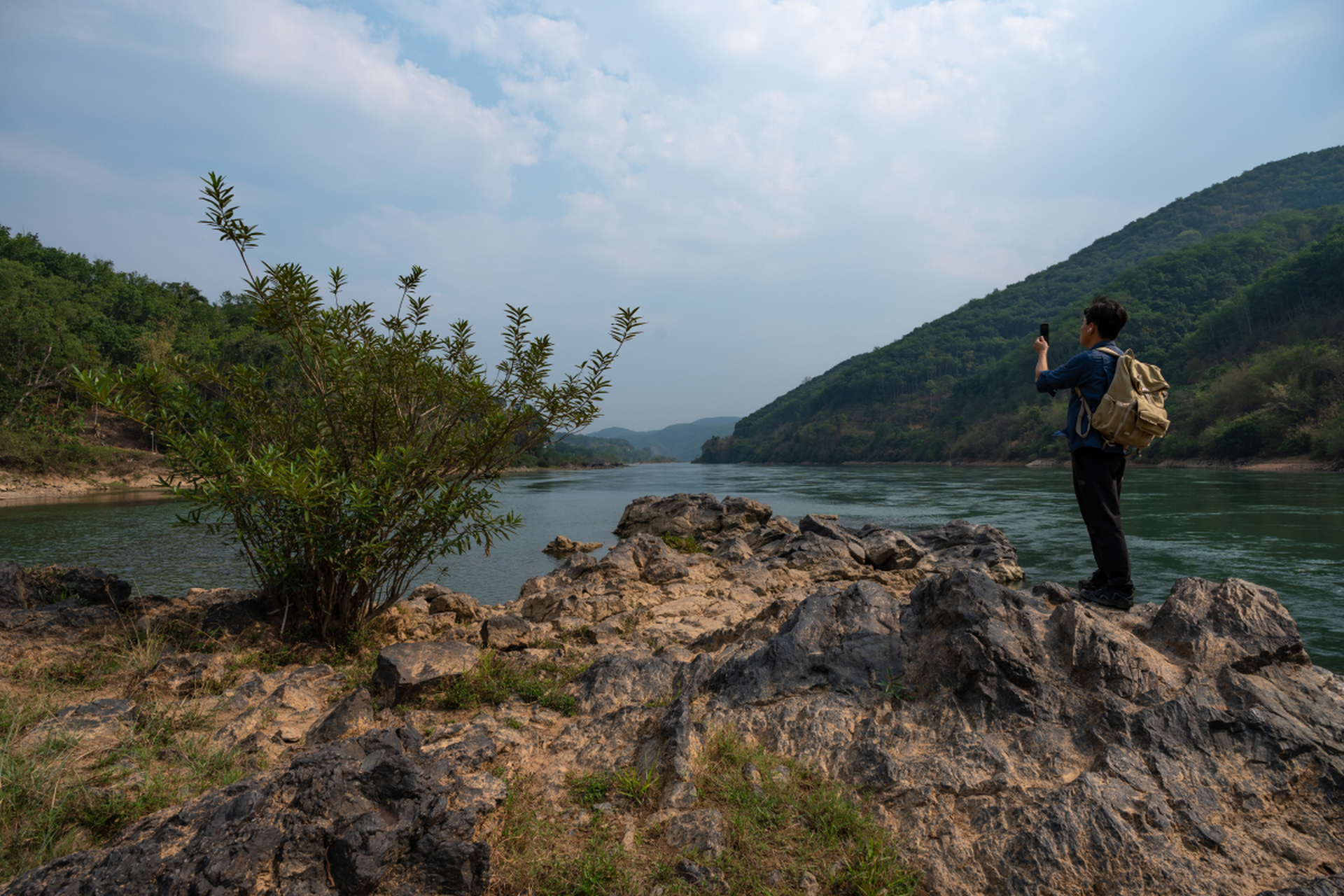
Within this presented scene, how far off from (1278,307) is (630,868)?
74.3m

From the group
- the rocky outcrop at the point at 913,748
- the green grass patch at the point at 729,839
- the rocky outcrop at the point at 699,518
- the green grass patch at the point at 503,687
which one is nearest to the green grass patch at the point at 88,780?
the rocky outcrop at the point at 913,748

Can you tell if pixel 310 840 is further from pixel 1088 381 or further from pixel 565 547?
pixel 565 547

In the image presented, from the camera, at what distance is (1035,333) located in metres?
91.9

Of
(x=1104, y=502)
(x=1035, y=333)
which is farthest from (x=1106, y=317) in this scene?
(x=1035, y=333)

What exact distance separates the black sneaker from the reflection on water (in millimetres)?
3793

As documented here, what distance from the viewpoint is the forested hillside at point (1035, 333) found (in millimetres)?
64750

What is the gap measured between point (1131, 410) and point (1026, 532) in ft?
49.7

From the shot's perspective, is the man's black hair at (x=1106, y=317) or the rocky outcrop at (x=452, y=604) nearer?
the man's black hair at (x=1106, y=317)

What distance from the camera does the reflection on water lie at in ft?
34.4

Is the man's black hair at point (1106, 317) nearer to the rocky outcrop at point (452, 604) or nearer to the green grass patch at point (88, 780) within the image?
the green grass patch at point (88, 780)

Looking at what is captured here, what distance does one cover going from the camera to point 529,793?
3.09m

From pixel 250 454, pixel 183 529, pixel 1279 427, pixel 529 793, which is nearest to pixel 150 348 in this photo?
pixel 183 529

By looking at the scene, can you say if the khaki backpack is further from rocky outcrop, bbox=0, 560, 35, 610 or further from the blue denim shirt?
rocky outcrop, bbox=0, 560, 35, 610

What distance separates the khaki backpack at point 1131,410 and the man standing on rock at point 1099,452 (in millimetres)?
75
